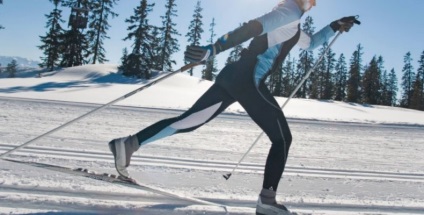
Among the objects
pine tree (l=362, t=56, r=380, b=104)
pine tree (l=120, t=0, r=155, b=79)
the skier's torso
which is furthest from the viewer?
pine tree (l=362, t=56, r=380, b=104)

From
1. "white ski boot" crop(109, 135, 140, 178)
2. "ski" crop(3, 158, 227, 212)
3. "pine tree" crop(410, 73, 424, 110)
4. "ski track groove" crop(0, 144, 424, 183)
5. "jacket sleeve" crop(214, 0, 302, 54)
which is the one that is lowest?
"ski track groove" crop(0, 144, 424, 183)

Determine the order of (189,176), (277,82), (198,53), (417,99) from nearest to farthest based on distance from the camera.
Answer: (198,53), (189,176), (417,99), (277,82)

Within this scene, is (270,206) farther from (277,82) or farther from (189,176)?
(277,82)

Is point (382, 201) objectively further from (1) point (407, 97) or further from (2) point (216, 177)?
(1) point (407, 97)

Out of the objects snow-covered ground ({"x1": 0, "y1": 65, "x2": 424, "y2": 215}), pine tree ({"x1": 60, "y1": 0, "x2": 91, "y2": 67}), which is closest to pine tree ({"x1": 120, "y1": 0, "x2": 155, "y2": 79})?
pine tree ({"x1": 60, "y1": 0, "x2": 91, "y2": 67})

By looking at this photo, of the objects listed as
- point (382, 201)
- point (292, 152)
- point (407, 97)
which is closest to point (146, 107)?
point (292, 152)

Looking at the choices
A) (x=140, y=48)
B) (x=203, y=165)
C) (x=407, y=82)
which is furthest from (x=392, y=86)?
(x=203, y=165)

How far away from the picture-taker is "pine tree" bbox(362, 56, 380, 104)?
55625mm

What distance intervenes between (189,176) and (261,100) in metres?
1.94

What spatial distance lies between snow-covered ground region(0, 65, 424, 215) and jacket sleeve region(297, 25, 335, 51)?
1628mm

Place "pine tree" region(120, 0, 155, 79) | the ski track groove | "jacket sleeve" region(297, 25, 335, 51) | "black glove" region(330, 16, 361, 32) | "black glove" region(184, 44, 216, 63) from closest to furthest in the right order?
"black glove" region(184, 44, 216, 63) < "jacket sleeve" region(297, 25, 335, 51) < "black glove" region(330, 16, 361, 32) < the ski track groove < "pine tree" region(120, 0, 155, 79)

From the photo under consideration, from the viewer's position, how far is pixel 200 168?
5211 millimetres

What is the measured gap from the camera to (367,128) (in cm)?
1279

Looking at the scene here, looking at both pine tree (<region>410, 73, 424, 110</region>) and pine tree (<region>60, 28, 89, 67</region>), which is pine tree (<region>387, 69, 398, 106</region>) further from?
pine tree (<region>60, 28, 89, 67</region>)
